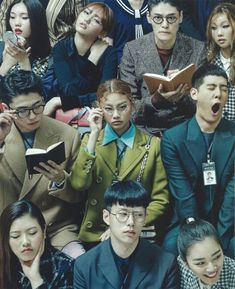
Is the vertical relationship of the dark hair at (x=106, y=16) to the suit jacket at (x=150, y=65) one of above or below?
above

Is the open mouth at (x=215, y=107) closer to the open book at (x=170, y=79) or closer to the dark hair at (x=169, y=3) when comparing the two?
the open book at (x=170, y=79)

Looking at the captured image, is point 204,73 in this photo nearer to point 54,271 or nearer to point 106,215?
point 106,215

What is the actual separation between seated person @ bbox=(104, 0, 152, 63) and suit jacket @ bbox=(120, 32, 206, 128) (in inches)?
1.5

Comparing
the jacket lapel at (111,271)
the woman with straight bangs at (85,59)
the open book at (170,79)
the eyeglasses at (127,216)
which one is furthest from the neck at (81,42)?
the jacket lapel at (111,271)

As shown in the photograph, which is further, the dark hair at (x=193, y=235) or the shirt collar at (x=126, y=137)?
the shirt collar at (x=126, y=137)

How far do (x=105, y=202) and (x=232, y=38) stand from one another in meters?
0.65

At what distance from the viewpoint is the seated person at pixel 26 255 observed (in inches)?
83.0

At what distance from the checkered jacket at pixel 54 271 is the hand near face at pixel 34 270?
0.01m

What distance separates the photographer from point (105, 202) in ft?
6.99

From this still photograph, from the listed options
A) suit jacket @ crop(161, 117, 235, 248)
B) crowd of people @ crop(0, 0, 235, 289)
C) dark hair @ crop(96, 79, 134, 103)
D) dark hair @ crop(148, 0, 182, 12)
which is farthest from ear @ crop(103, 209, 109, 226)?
dark hair @ crop(148, 0, 182, 12)

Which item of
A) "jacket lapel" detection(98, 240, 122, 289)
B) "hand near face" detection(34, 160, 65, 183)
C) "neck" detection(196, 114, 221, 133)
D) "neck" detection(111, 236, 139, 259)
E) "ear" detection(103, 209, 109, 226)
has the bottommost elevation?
"jacket lapel" detection(98, 240, 122, 289)

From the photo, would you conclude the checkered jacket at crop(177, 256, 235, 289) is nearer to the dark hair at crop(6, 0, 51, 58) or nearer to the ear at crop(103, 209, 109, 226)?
the ear at crop(103, 209, 109, 226)

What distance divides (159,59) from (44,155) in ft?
1.60

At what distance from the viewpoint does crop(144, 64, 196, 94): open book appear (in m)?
2.17
